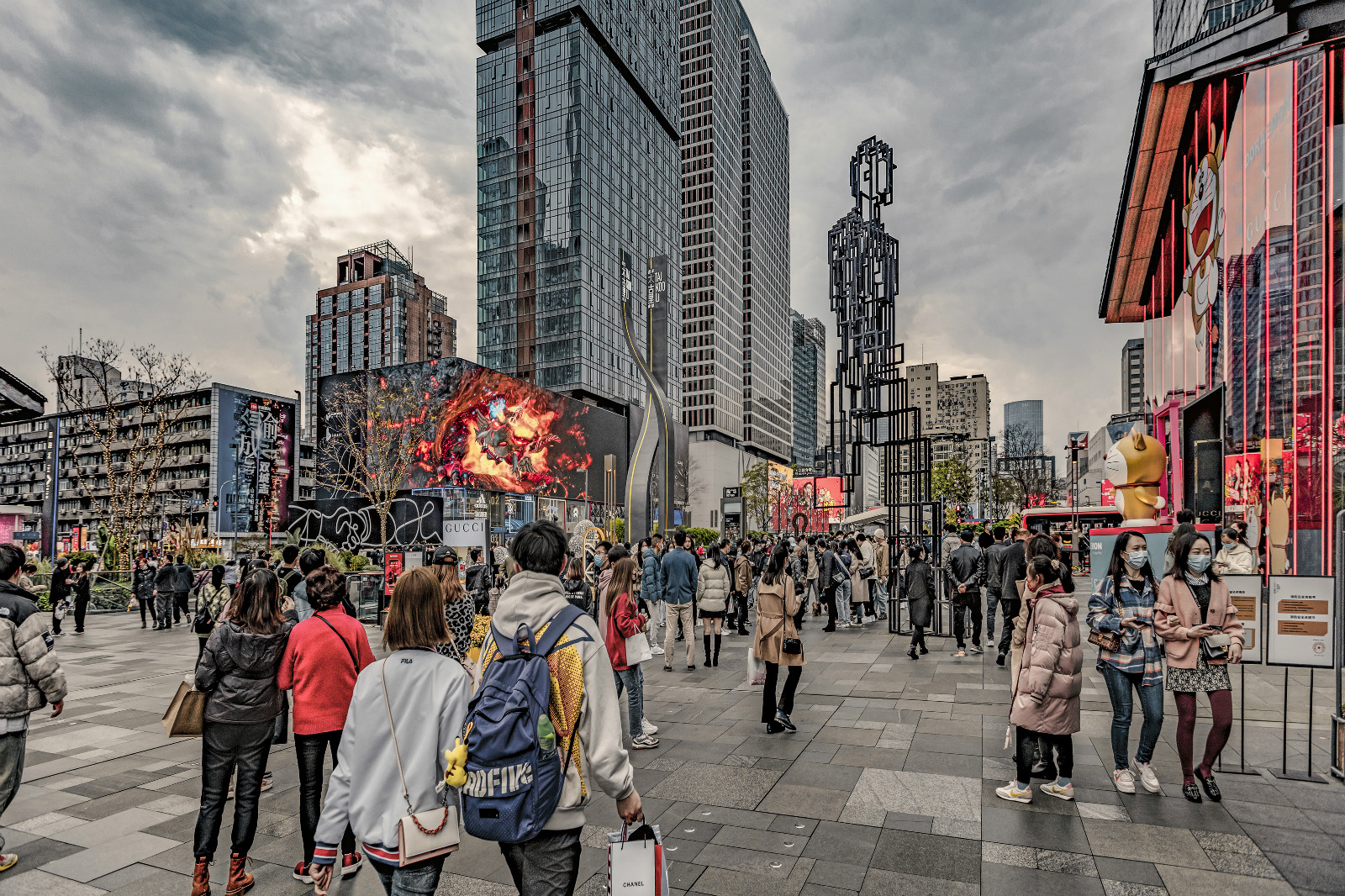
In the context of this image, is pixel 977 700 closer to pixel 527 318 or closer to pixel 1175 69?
pixel 1175 69

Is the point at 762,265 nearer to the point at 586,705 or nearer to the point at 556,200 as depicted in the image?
the point at 556,200

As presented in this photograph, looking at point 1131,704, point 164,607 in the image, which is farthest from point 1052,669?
point 164,607

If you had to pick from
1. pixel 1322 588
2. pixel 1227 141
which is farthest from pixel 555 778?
pixel 1227 141

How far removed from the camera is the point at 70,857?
4617 mm

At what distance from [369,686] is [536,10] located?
8529cm

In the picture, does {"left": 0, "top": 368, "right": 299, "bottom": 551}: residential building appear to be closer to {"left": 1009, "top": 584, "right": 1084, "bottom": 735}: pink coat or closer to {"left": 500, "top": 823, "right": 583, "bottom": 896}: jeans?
{"left": 500, "top": 823, "right": 583, "bottom": 896}: jeans

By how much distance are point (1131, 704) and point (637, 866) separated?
428cm

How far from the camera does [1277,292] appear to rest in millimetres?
12336

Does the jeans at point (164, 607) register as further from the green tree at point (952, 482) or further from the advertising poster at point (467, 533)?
the green tree at point (952, 482)

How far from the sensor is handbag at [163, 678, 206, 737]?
13.5ft

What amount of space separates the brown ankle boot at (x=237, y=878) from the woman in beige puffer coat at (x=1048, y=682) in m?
4.73

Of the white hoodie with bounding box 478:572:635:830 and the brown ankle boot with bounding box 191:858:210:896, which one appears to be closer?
the white hoodie with bounding box 478:572:635:830

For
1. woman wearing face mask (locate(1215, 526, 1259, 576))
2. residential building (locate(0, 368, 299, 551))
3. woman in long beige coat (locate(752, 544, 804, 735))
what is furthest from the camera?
residential building (locate(0, 368, 299, 551))

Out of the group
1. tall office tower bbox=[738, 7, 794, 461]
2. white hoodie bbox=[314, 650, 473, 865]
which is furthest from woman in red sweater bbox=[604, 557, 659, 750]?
tall office tower bbox=[738, 7, 794, 461]
